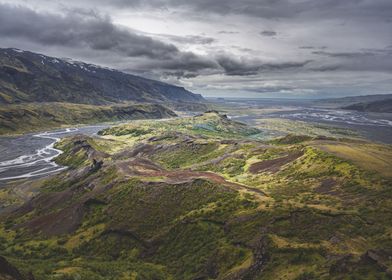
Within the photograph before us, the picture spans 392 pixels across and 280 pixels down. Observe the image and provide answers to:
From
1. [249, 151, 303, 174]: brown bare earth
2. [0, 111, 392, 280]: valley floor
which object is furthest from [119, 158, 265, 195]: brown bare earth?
[249, 151, 303, 174]: brown bare earth

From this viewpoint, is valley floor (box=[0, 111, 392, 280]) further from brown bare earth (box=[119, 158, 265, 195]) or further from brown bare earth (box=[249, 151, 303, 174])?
brown bare earth (box=[249, 151, 303, 174])

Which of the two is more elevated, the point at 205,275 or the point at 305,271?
the point at 305,271

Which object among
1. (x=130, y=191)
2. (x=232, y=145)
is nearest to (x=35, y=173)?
(x=232, y=145)

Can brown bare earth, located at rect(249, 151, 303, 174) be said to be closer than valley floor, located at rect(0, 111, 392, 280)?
No

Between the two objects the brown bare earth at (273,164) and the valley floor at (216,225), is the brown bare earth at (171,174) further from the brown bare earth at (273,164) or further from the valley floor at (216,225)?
the brown bare earth at (273,164)

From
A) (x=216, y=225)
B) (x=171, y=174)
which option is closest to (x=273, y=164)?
(x=171, y=174)

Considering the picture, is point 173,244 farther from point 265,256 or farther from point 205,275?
point 265,256

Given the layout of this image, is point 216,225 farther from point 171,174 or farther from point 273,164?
point 273,164

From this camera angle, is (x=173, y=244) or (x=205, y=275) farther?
(x=173, y=244)

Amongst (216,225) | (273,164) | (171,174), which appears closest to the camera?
(216,225)
